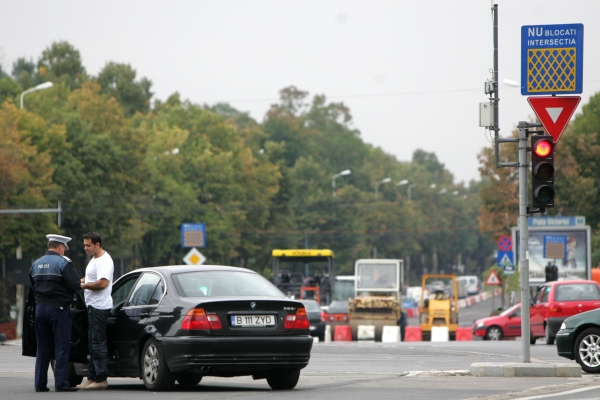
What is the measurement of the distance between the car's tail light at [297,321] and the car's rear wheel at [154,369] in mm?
1350

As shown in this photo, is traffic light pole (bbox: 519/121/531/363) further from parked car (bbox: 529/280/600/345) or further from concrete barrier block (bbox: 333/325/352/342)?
concrete barrier block (bbox: 333/325/352/342)

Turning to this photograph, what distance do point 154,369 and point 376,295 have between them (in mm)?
32512

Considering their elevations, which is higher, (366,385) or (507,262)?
(507,262)

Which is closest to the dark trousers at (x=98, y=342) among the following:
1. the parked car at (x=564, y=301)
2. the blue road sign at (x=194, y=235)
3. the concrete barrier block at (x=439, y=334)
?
the parked car at (x=564, y=301)

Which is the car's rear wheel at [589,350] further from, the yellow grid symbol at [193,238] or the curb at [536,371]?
the yellow grid symbol at [193,238]

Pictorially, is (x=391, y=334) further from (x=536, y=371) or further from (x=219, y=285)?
(x=219, y=285)

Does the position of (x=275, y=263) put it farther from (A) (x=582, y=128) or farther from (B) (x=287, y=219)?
(B) (x=287, y=219)

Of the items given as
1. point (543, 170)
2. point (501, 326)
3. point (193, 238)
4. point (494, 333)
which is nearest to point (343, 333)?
point (494, 333)

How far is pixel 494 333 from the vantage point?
41438 mm

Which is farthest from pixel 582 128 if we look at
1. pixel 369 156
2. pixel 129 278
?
pixel 369 156

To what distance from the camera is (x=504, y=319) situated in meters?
41.3

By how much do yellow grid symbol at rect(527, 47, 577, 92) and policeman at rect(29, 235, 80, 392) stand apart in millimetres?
6530

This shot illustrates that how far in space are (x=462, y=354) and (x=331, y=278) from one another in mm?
28339

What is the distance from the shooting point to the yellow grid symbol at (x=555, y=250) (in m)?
48.0
